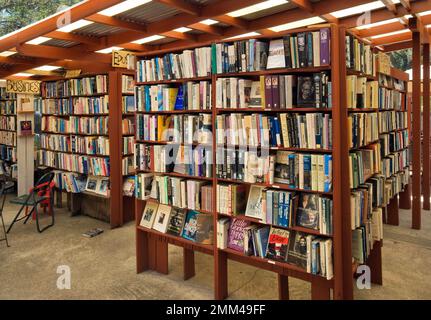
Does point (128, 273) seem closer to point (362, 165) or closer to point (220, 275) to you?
point (220, 275)

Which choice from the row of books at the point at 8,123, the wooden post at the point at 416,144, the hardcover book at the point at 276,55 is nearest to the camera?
the hardcover book at the point at 276,55

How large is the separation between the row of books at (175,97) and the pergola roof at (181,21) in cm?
49

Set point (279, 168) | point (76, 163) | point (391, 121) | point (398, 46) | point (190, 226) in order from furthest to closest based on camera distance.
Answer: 1. point (398, 46)
2. point (76, 163)
3. point (391, 121)
4. point (190, 226)
5. point (279, 168)

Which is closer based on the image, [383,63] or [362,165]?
[362,165]

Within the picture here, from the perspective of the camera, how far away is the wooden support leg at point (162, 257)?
377 cm

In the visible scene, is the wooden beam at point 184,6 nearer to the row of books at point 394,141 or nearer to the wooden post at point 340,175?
the wooden post at point 340,175

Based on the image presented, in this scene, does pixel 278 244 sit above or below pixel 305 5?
below

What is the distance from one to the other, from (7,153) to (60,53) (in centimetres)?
420

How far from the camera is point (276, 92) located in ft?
8.85

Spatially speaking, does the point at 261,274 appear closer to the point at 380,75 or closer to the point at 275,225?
the point at 275,225

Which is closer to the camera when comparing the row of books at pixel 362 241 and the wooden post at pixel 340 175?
the wooden post at pixel 340 175

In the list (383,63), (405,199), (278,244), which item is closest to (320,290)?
(278,244)

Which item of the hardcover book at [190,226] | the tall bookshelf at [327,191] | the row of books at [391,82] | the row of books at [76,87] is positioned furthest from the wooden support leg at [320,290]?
the row of books at [76,87]

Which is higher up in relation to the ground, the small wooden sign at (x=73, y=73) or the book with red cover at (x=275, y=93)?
the small wooden sign at (x=73, y=73)
